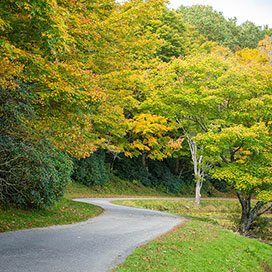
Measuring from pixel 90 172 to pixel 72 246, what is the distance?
14.5 meters

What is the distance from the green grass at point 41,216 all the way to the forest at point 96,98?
392 mm

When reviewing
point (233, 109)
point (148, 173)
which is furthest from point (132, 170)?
point (233, 109)

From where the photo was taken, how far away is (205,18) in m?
50.6

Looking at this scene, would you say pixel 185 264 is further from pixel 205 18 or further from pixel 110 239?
pixel 205 18

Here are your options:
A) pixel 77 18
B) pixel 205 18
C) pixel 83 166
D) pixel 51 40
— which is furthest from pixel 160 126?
pixel 205 18

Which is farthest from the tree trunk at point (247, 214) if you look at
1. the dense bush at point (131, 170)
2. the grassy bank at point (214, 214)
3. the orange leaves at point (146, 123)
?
the dense bush at point (131, 170)

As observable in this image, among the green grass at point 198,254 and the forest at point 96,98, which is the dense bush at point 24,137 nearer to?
the forest at point 96,98

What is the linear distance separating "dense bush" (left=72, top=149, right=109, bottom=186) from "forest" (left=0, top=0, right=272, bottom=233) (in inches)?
3.0

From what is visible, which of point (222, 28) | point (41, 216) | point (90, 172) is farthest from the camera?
point (222, 28)

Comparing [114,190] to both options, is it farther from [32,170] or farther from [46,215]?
[32,170]

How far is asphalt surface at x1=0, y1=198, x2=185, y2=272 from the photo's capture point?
515 centimetres

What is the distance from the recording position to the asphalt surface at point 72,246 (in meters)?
5.15

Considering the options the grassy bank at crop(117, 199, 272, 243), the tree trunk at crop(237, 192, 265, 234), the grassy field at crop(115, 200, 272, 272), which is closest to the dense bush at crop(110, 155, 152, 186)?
the grassy bank at crop(117, 199, 272, 243)

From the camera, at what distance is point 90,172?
20812 mm
